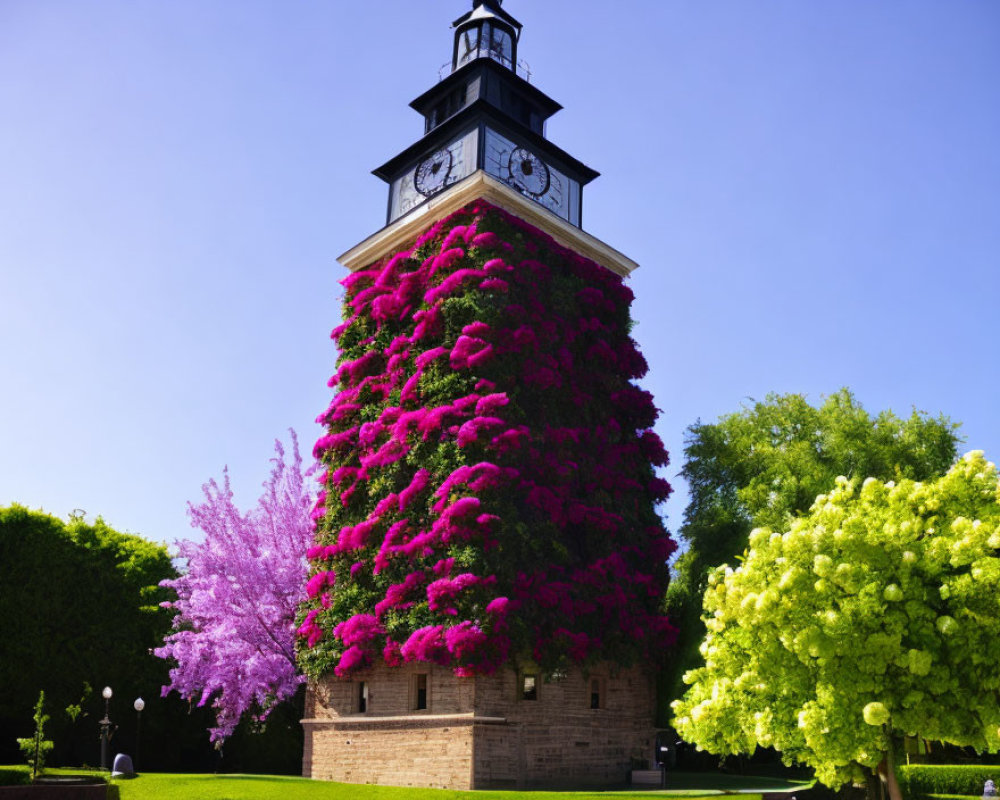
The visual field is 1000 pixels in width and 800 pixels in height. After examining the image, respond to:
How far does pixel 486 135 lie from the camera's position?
34.3 metres

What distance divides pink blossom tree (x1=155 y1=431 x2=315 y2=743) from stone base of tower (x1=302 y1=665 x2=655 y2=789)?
3.51 meters

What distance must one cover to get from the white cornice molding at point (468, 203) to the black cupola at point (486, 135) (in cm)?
93

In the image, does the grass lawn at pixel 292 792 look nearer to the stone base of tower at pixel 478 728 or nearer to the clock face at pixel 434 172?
the stone base of tower at pixel 478 728

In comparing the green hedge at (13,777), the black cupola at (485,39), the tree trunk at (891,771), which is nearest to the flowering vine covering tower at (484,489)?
the black cupola at (485,39)

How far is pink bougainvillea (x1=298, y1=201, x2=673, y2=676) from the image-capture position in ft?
89.9

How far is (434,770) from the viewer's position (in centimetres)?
2680

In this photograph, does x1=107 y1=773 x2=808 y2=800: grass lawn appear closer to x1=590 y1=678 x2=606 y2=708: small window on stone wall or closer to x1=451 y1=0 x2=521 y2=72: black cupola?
x1=590 y1=678 x2=606 y2=708: small window on stone wall

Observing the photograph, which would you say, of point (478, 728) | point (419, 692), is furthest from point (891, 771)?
point (419, 692)

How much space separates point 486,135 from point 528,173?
2.32 m

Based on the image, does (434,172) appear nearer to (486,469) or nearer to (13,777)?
(486,469)

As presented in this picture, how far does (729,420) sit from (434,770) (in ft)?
61.2

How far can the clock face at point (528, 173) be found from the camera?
34.8 metres

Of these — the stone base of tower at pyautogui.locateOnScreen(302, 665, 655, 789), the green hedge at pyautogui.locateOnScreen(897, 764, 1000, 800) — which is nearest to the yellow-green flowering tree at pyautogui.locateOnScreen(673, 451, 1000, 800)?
the stone base of tower at pyautogui.locateOnScreen(302, 665, 655, 789)

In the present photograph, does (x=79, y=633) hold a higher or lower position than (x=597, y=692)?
higher
